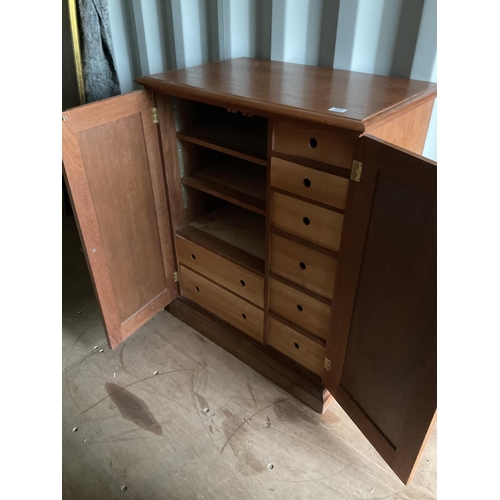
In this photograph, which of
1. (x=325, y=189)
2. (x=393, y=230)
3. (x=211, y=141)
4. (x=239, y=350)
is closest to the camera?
(x=393, y=230)

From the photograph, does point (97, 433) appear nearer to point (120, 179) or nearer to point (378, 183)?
point (120, 179)

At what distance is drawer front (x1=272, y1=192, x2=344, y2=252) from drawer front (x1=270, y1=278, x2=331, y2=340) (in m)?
0.22

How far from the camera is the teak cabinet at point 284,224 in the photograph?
96 centimetres

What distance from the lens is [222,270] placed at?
5.23 feet

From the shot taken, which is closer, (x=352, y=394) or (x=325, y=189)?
(x=325, y=189)

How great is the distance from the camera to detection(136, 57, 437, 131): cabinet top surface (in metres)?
1.01

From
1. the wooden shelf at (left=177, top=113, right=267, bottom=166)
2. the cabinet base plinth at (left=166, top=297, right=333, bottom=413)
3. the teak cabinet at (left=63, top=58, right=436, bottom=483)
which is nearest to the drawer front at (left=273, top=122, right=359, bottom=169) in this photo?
the teak cabinet at (left=63, top=58, right=436, bottom=483)

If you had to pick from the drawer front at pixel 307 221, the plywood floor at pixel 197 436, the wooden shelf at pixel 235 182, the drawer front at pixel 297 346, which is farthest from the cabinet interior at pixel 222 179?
the plywood floor at pixel 197 436

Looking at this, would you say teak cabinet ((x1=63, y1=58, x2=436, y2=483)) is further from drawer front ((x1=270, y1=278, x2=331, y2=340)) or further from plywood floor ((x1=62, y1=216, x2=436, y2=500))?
plywood floor ((x1=62, y1=216, x2=436, y2=500))

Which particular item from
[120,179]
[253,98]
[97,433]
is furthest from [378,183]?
[97,433]

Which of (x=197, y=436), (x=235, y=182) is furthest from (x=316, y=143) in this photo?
(x=197, y=436)

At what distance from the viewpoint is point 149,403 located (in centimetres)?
155

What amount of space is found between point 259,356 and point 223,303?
0.84 ft

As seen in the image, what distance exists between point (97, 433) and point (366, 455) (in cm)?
93
